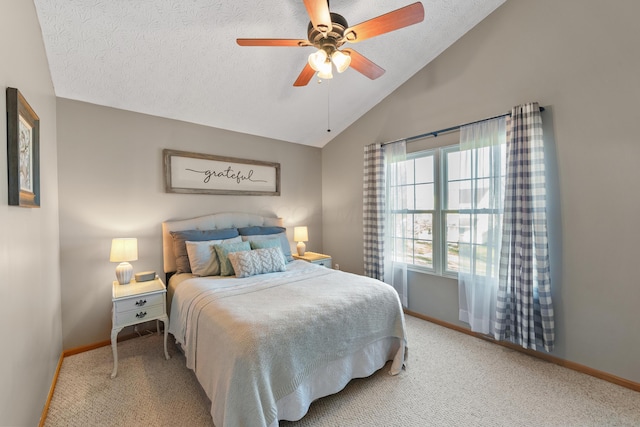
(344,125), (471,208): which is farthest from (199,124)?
(471,208)

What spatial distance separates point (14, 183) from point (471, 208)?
3280 millimetres

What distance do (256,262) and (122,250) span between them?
120cm

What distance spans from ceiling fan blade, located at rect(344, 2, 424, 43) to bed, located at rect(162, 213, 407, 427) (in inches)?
71.7

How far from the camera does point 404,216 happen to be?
344 centimetres

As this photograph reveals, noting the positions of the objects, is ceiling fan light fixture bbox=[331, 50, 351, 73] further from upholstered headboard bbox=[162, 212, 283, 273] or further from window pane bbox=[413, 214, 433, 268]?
upholstered headboard bbox=[162, 212, 283, 273]

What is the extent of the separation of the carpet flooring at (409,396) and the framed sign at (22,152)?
4.73 ft

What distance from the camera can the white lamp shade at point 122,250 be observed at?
250 centimetres

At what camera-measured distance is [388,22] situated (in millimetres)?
1693

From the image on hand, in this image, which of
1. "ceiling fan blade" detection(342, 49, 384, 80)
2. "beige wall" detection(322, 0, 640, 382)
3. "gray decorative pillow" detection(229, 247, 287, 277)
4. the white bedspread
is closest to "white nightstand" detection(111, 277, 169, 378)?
the white bedspread

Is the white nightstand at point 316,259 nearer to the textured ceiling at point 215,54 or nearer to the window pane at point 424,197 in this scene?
the window pane at point 424,197

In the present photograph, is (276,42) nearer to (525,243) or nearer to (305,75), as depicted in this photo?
(305,75)

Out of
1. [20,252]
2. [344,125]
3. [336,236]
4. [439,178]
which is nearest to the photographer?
[20,252]

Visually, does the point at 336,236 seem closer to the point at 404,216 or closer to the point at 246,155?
the point at 404,216

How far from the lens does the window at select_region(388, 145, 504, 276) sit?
271cm
